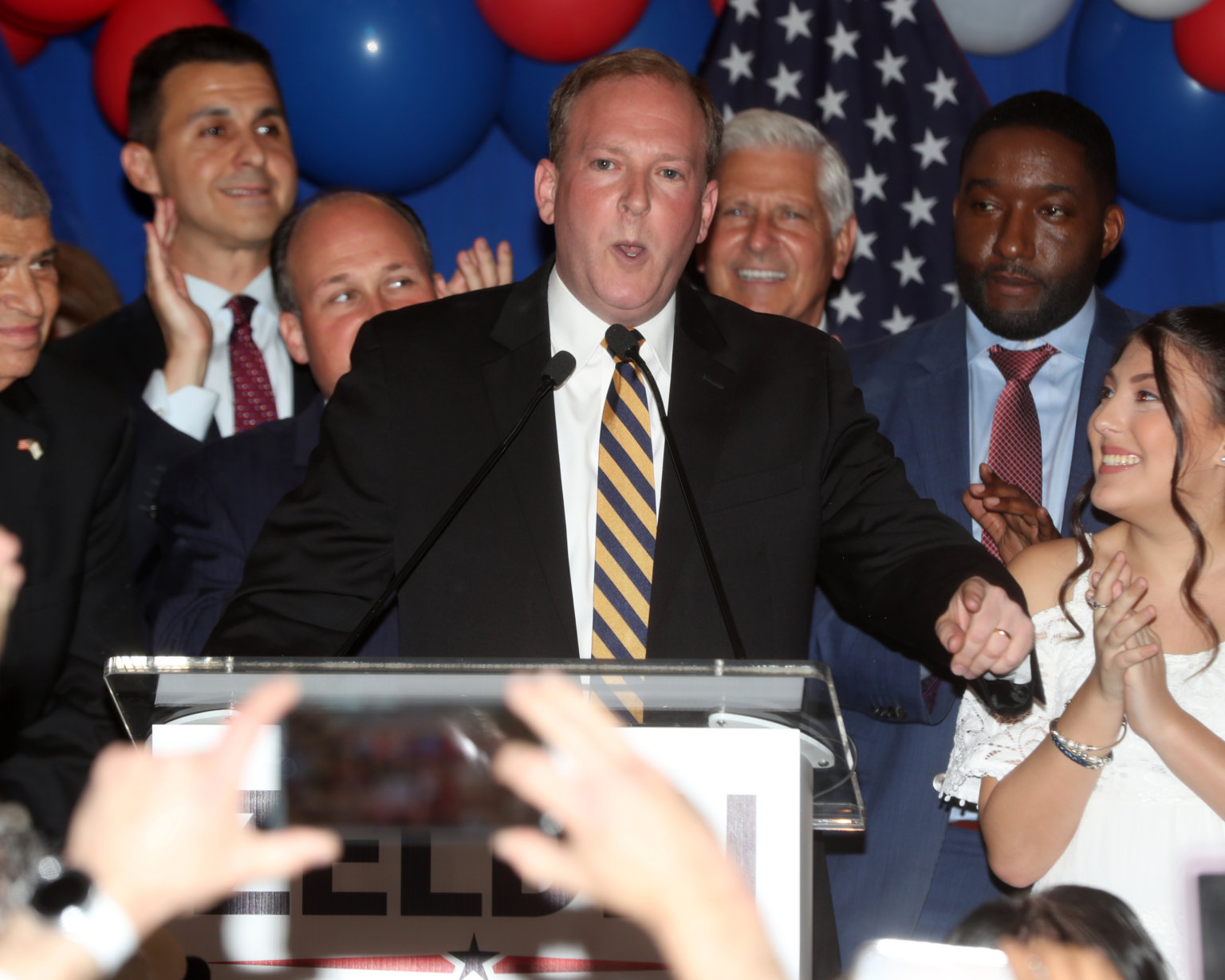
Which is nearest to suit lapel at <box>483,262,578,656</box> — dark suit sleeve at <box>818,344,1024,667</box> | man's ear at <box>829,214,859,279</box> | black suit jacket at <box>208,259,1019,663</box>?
black suit jacket at <box>208,259,1019,663</box>

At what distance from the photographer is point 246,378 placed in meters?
3.54

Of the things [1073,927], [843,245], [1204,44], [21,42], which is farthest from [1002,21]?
[1073,927]

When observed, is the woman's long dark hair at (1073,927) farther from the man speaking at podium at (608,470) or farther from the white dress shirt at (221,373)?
the white dress shirt at (221,373)

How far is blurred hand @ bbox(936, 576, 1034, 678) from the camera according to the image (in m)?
1.72

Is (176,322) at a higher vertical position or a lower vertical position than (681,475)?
higher

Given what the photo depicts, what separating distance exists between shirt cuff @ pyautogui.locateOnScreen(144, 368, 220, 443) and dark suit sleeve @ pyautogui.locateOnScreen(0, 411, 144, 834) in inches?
20.3

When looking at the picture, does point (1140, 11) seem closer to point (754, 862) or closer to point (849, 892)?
point (849, 892)

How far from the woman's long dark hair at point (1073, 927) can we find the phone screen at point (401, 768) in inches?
22.1

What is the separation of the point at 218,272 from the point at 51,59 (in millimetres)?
1199

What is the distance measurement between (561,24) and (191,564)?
1.81m

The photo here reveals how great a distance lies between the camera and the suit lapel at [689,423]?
2.03m

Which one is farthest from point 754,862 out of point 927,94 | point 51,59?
point 51,59

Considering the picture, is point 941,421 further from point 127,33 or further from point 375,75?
point 127,33

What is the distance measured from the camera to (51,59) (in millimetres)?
4336
